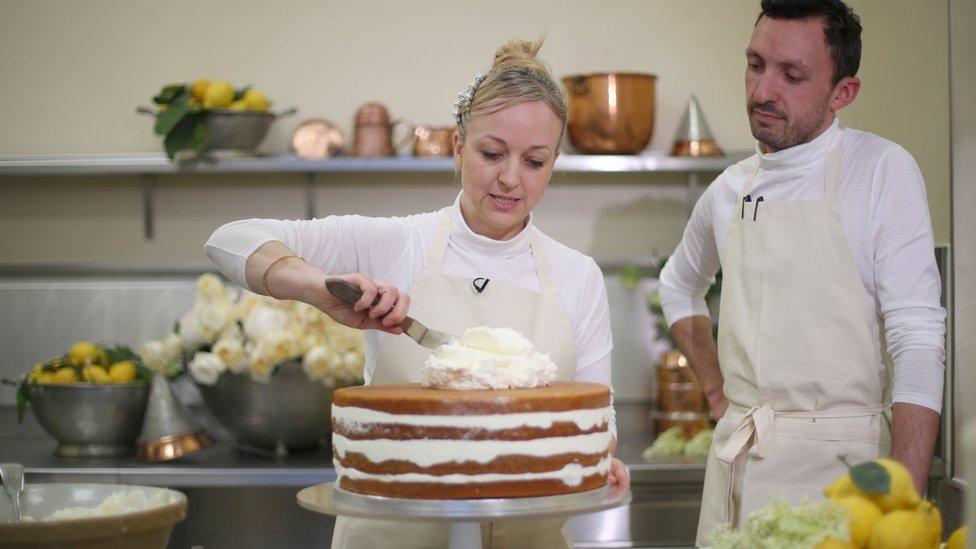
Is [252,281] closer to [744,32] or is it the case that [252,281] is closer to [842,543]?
[842,543]

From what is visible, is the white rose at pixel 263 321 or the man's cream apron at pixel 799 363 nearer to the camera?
the man's cream apron at pixel 799 363

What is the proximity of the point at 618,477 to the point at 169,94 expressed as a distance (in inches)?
86.8

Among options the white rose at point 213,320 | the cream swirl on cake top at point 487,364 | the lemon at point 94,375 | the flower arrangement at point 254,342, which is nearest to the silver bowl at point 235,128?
the flower arrangement at point 254,342

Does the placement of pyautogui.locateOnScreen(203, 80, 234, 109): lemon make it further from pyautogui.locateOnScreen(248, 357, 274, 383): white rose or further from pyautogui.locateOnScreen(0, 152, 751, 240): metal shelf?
pyautogui.locateOnScreen(248, 357, 274, 383): white rose

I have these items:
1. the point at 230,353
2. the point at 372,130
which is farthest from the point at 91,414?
the point at 372,130

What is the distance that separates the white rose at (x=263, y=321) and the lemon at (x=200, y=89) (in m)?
0.75

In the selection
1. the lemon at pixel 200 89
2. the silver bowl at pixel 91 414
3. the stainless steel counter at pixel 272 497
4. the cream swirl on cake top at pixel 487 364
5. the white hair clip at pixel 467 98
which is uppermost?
the lemon at pixel 200 89

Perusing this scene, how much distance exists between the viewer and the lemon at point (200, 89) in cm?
330

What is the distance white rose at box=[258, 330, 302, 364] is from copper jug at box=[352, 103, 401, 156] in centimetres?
78

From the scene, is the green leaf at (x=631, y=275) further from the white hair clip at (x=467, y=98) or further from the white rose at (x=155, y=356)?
the white hair clip at (x=467, y=98)

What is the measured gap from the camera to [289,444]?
116 inches

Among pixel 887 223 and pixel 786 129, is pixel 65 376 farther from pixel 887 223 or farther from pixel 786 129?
pixel 887 223

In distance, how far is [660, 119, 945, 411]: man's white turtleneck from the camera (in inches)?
70.4

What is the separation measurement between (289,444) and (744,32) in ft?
6.26
